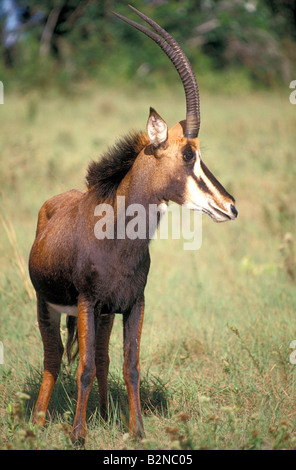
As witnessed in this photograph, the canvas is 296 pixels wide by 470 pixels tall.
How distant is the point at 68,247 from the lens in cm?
364

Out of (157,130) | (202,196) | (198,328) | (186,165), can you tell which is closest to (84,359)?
(202,196)

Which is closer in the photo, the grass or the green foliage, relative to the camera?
the grass

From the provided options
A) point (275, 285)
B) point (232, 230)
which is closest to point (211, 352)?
point (275, 285)

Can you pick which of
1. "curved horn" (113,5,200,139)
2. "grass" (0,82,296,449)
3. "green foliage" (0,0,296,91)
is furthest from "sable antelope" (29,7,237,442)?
"green foliage" (0,0,296,91)

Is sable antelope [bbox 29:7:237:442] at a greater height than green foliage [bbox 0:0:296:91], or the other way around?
green foliage [bbox 0:0:296:91]

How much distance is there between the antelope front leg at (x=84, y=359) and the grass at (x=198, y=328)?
0.09m

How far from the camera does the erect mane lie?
144 inches

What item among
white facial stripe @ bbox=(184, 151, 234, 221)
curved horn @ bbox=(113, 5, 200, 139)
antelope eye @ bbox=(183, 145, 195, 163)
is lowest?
white facial stripe @ bbox=(184, 151, 234, 221)

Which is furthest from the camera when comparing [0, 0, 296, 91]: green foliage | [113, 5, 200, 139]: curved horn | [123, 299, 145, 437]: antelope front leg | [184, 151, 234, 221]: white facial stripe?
Result: [0, 0, 296, 91]: green foliage

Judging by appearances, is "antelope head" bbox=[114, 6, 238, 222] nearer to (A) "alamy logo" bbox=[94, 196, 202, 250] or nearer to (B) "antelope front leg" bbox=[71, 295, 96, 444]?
(A) "alamy logo" bbox=[94, 196, 202, 250]

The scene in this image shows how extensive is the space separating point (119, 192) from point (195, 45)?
21456 mm

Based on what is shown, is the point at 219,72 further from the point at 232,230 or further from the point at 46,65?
the point at 232,230

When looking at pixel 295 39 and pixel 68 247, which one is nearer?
pixel 68 247

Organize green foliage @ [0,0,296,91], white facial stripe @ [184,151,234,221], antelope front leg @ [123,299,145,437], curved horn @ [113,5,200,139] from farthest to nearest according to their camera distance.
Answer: green foliage @ [0,0,296,91]
antelope front leg @ [123,299,145,437]
curved horn @ [113,5,200,139]
white facial stripe @ [184,151,234,221]
